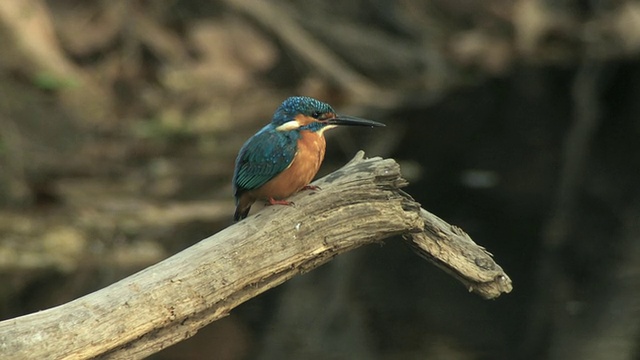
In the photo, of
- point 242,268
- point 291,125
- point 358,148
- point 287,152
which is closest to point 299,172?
point 287,152

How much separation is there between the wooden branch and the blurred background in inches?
88.4

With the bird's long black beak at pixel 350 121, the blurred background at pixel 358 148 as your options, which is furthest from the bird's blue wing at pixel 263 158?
the blurred background at pixel 358 148

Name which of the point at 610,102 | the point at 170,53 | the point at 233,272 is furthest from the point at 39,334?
the point at 610,102

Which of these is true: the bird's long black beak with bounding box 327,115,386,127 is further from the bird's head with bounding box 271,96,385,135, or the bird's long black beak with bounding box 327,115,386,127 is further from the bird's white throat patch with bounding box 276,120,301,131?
the bird's white throat patch with bounding box 276,120,301,131

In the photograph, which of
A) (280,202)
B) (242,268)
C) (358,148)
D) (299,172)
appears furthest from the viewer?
(358,148)

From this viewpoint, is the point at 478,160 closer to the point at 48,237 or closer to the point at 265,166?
the point at 48,237

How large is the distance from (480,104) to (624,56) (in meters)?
3.12

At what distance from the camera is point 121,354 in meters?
3.21

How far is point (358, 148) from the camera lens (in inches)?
379

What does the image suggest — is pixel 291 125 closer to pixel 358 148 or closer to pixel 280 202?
pixel 280 202

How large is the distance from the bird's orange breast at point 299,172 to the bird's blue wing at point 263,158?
0.02 meters

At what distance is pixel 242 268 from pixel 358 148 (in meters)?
6.39

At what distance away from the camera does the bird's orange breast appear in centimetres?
365

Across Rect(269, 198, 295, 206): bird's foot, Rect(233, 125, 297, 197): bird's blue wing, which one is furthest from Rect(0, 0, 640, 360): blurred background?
Rect(269, 198, 295, 206): bird's foot
